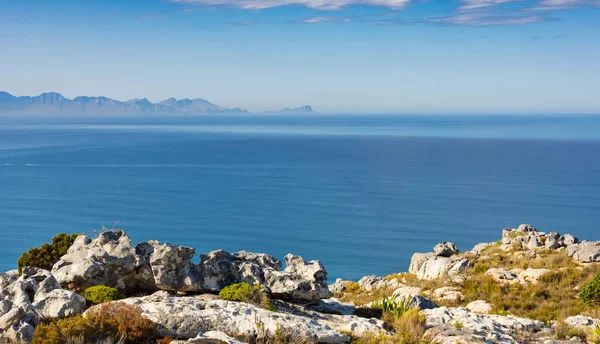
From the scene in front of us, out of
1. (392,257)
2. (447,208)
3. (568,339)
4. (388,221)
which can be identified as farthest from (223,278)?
(447,208)

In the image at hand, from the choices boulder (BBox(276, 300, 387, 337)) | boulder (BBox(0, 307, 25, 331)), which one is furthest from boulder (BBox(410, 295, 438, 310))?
boulder (BBox(0, 307, 25, 331))

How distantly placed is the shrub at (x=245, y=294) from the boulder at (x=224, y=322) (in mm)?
1411

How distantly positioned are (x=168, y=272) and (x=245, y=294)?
2.49 metres

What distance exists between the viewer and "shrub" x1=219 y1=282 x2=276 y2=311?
1486 cm

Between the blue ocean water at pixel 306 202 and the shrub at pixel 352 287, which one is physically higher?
the shrub at pixel 352 287

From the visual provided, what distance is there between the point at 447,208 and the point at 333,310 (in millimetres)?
99016

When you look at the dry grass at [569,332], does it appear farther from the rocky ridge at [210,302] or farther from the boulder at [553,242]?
the boulder at [553,242]

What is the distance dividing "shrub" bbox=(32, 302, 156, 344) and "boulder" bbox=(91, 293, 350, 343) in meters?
0.53

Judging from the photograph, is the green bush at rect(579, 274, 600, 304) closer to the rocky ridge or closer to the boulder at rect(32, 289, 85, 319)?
the rocky ridge

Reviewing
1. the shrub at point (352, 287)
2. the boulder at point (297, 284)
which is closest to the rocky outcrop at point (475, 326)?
the boulder at point (297, 284)

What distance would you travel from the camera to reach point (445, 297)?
2569 cm

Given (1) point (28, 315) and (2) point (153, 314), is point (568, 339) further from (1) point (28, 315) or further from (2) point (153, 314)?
(1) point (28, 315)

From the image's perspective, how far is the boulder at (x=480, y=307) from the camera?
72.0 ft

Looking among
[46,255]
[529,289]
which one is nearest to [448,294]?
[529,289]
